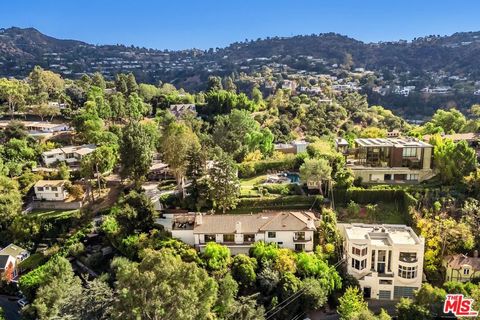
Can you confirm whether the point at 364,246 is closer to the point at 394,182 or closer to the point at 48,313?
the point at 394,182

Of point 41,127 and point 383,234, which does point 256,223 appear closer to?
point 383,234

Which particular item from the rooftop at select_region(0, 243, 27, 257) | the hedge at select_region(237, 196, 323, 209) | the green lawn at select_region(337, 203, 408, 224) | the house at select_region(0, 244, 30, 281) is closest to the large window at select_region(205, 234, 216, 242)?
the hedge at select_region(237, 196, 323, 209)

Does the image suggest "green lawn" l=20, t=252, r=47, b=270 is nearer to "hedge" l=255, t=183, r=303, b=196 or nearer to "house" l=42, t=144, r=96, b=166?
"house" l=42, t=144, r=96, b=166

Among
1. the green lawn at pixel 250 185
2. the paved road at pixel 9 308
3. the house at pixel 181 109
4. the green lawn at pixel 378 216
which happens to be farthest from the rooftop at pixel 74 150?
the green lawn at pixel 378 216

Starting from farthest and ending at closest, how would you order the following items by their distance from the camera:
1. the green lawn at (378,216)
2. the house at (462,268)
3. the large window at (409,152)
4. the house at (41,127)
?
the house at (41,127), the large window at (409,152), the green lawn at (378,216), the house at (462,268)

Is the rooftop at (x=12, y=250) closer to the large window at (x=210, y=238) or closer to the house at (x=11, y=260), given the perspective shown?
the house at (x=11, y=260)

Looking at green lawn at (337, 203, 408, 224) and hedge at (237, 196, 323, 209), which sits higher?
hedge at (237, 196, 323, 209)

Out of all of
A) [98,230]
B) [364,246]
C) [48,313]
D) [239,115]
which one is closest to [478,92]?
[239,115]
